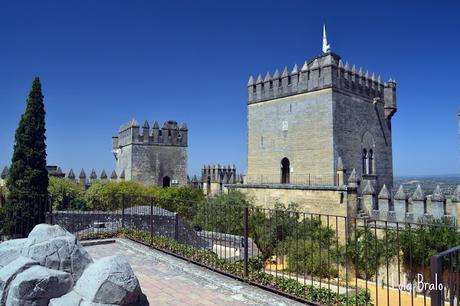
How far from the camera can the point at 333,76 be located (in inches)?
875

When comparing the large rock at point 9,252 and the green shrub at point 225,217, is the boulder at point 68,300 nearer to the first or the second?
the large rock at point 9,252

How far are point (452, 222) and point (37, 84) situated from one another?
20.2 m

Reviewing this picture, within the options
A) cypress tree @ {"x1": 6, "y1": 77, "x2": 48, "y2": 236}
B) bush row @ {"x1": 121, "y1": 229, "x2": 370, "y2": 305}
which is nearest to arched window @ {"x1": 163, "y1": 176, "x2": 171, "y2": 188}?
cypress tree @ {"x1": 6, "y1": 77, "x2": 48, "y2": 236}

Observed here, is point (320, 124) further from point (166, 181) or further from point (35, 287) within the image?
point (35, 287)

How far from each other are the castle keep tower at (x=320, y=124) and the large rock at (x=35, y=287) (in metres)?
17.8

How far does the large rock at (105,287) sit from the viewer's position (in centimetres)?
421

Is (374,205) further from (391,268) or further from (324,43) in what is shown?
(324,43)

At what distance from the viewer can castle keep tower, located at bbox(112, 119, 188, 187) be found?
3009 cm

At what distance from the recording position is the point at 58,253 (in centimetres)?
467

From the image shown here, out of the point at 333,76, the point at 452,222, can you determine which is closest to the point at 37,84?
the point at 333,76

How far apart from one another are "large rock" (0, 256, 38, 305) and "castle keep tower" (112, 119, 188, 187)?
84.4ft

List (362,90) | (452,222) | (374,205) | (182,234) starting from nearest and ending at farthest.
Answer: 1. (182,234)
2. (452,222)
3. (374,205)
4. (362,90)

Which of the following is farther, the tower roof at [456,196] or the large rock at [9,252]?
the tower roof at [456,196]

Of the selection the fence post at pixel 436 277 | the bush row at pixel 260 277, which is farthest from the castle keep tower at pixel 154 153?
the fence post at pixel 436 277
